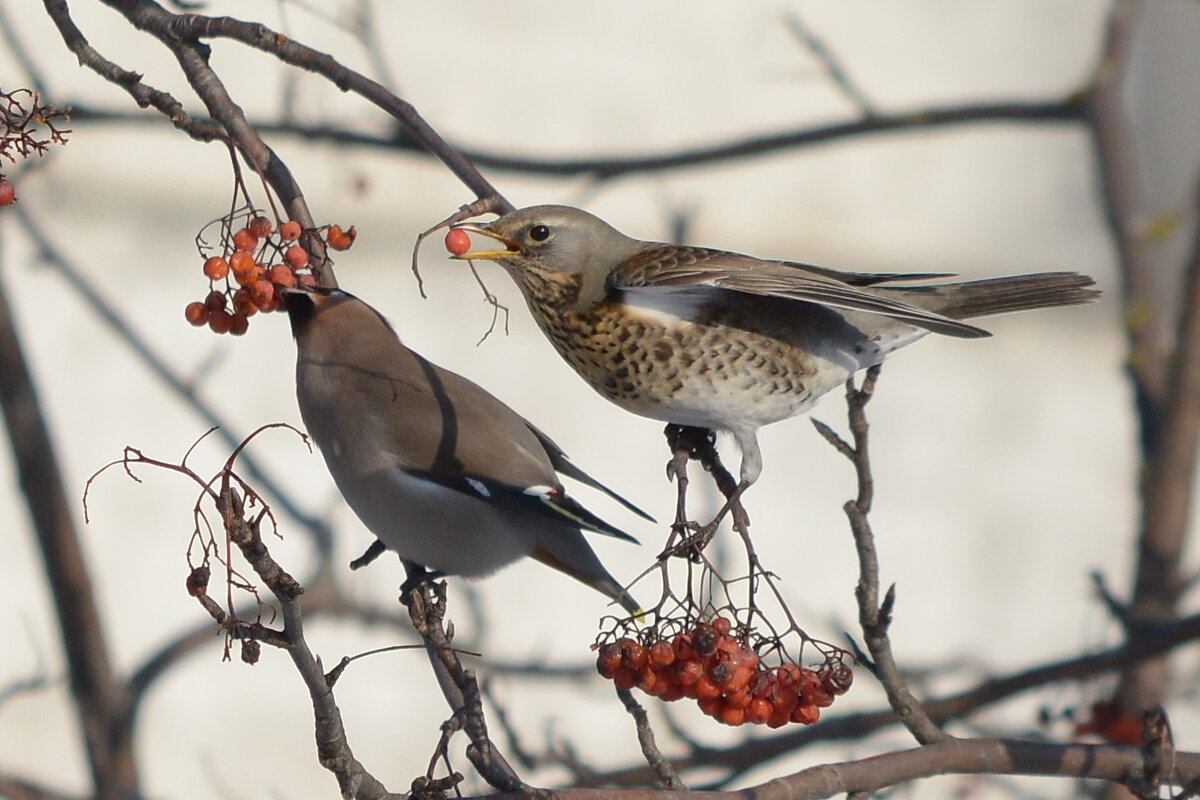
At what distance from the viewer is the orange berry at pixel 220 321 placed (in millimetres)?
1544

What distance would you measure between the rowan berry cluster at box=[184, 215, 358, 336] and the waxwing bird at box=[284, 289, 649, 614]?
0.34m

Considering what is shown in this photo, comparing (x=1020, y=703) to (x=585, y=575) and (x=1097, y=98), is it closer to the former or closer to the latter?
(x=1097, y=98)

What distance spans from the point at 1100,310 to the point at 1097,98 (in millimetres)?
2281

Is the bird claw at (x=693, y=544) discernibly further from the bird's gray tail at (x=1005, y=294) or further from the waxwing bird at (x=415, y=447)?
the bird's gray tail at (x=1005, y=294)

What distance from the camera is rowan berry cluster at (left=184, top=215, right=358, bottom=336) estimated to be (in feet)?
4.88

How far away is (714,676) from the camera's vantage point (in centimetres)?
149

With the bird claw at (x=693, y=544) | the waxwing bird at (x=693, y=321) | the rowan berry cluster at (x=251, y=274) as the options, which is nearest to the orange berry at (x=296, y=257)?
the rowan berry cluster at (x=251, y=274)

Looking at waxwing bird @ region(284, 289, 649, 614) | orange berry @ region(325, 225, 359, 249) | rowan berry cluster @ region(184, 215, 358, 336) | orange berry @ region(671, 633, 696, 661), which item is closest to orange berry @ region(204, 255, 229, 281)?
rowan berry cluster @ region(184, 215, 358, 336)

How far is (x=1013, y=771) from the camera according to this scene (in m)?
1.54

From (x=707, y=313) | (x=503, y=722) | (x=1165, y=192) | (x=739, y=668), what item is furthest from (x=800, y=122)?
(x=739, y=668)

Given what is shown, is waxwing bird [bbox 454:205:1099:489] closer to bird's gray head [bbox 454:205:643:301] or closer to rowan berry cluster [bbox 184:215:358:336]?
bird's gray head [bbox 454:205:643:301]

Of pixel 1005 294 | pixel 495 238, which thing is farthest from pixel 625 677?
pixel 1005 294

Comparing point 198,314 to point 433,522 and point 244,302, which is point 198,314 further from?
point 433,522

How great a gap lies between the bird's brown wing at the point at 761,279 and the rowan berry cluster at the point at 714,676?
1.63 ft
